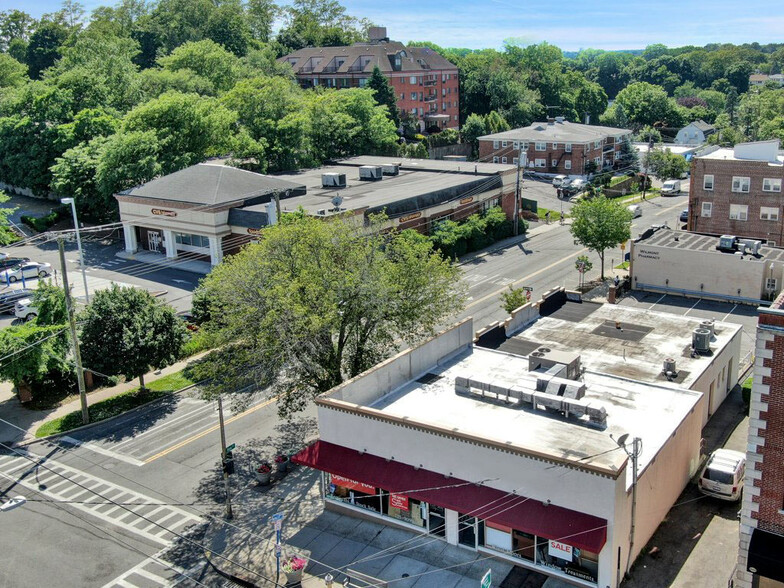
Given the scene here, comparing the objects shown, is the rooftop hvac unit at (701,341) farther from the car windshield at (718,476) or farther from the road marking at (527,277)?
the road marking at (527,277)

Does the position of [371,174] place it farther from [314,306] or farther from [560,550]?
[560,550]

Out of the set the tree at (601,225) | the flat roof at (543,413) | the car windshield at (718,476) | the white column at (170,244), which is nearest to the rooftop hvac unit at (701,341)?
the flat roof at (543,413)

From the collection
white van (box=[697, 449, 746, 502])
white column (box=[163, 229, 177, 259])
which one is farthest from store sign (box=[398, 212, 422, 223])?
white van (box=[697, 449, 746, 502])

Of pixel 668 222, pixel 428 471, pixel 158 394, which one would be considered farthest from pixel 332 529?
pixel 668 222

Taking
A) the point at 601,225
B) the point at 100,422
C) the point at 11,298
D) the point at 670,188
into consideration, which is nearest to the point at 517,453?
the point at 100,422

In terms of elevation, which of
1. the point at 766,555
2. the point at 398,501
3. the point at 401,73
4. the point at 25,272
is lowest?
the point at 398,501

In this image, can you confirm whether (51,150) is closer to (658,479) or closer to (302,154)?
(302,154)
